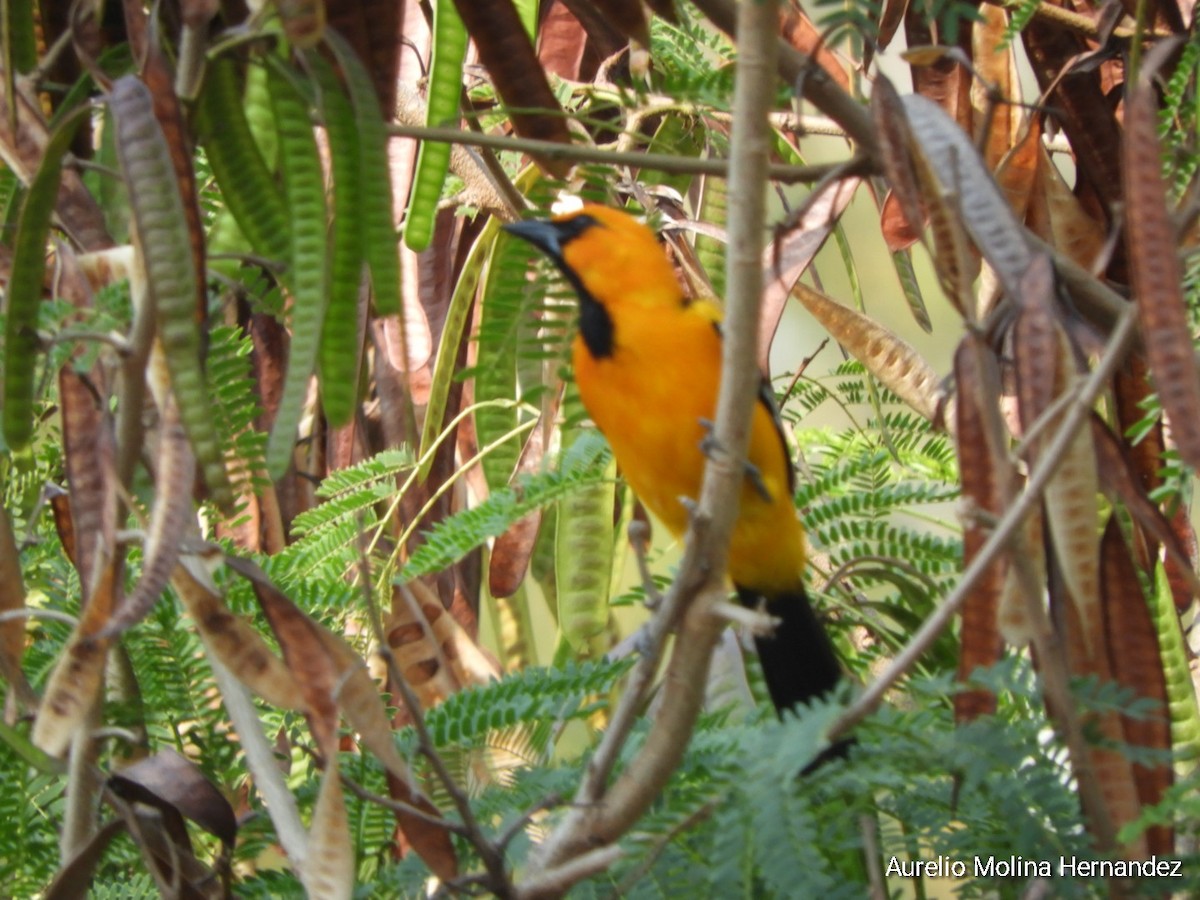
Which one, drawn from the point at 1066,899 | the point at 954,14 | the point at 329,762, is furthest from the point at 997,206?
the point at 329,762

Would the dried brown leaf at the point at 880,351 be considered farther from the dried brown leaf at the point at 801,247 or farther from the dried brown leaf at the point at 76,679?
the dried brown leaf at the point at 76,679

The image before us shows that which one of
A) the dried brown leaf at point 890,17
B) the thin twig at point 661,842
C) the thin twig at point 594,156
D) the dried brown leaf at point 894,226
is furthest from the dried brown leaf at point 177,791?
the dried brown leaf at point 890,17

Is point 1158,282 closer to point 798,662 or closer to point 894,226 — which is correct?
point 798,662

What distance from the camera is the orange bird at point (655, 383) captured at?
5.45 feet

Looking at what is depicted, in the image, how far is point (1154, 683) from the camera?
101cm

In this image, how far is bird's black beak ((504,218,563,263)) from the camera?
1451 millimetres

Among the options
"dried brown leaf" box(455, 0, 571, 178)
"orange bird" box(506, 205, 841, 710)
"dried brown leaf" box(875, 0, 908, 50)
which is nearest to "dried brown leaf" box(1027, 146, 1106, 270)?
"dried brown leaf" box(875, 0, 908, 50)

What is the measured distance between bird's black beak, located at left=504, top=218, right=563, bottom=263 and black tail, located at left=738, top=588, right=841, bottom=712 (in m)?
0.54

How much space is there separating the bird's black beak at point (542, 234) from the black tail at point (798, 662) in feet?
1.76

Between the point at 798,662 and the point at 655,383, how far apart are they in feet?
1.30

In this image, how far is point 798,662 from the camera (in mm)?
1620

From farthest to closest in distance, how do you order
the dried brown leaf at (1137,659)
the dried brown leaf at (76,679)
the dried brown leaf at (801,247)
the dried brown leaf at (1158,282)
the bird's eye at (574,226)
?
the bird's eye at (574,226) → the dried brown leaf at (801,247) → the dried brown leaf at (1137,659) → the dried brown leaf at (76,679) → the dried brown leaf at (1158,282)

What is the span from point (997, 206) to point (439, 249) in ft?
4.49

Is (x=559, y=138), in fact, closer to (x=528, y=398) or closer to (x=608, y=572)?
(x=528, y=398)
